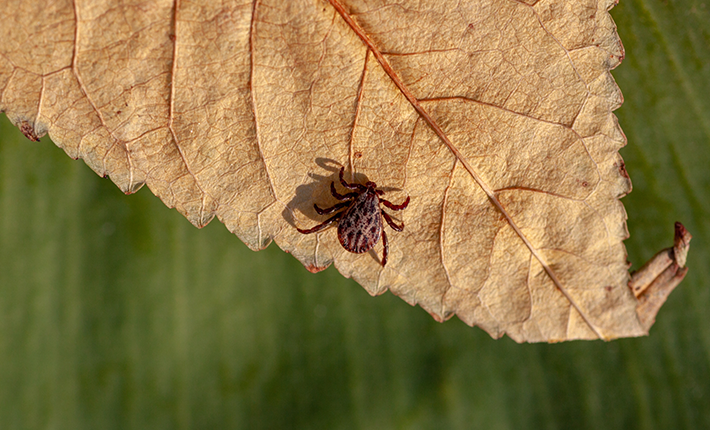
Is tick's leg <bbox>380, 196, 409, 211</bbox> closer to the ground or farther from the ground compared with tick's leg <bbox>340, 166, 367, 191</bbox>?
closer to the ground

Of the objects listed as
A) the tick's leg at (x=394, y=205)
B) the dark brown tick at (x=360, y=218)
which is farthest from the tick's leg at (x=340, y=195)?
the tick's leg at (x=394, y=205)

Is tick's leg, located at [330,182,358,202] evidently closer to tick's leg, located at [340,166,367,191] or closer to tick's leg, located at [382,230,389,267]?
tick's leg, located at [340,166,367,191]

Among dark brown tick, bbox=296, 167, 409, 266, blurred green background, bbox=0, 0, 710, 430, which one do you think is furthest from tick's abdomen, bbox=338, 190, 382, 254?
blurred green background, bbox=0, 0, 710, 430

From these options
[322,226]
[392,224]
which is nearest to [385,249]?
[392,224]

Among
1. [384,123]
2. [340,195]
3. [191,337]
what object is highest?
[384,123]

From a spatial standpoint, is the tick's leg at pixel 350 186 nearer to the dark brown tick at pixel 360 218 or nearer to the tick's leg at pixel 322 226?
the dark brown tick at pixel 360 218

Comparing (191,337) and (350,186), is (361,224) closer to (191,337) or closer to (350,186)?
(350,186)
